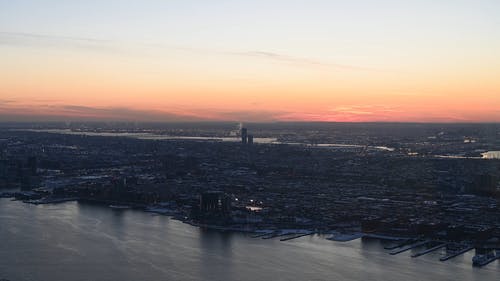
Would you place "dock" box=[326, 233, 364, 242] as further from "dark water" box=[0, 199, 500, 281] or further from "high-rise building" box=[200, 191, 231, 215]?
"high-rise building" box=[200, 191, 231, 215]

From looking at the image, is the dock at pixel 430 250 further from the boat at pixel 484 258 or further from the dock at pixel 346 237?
the dock at pixel 346 237

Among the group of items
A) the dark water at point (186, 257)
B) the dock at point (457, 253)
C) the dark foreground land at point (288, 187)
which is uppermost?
the dark foreground land at point (288, 187)

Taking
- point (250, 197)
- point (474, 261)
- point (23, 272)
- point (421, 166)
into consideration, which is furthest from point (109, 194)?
point (421, 166)

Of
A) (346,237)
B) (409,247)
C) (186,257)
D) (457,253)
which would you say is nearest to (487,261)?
(457,253)

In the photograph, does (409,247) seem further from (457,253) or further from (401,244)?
(457,253)

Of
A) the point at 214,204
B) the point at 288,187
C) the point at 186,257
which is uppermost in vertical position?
the point at 214,204

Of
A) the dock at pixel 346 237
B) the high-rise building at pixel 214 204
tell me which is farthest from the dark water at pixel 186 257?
the high-rise building at pixel 214 204

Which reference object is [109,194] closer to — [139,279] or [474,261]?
[139,279]

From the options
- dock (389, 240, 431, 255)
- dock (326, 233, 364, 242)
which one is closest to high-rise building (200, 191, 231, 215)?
dock (326, 233, 364, 242)
